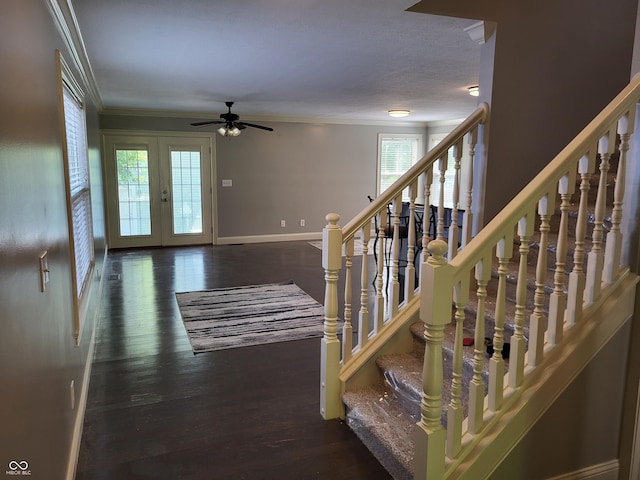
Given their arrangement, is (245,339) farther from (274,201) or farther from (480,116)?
(274,201)

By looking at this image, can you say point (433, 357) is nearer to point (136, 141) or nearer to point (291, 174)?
point (136, 141)

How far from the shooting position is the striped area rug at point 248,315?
13.2 ft

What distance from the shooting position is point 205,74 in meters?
4.61

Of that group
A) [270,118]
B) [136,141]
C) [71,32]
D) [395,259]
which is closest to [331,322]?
[395,259]

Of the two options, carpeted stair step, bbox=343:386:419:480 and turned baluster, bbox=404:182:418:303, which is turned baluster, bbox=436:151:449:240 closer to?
turned baluster, bbox=404:182:418:303

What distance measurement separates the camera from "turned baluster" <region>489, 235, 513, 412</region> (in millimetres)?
1812

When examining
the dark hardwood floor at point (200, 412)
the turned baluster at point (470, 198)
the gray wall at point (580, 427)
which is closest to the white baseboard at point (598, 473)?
the gray wall at point (580, 427)

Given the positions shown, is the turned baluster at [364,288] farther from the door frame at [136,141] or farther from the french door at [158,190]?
the french door at [158,190]

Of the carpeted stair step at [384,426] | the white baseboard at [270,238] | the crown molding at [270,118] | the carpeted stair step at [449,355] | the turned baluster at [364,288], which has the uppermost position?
the crown molding at [270,118]

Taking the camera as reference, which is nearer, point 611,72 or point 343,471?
point 343,471

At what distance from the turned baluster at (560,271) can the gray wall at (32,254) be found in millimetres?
1891

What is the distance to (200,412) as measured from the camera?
2.82 m

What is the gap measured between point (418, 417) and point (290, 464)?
0.67m

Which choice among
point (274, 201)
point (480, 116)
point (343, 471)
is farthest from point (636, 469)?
point (274, 201)
